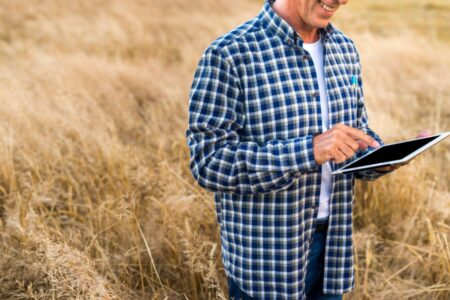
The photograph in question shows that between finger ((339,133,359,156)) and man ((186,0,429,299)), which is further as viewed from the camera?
man ((186,0,429,299))

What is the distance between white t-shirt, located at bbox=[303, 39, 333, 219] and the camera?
5.39ft

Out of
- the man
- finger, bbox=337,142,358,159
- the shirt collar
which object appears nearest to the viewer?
finger, bbox=337,142,358,159

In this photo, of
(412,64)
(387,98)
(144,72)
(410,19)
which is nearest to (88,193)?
(144,72)

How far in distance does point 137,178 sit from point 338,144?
141cm

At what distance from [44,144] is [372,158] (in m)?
2.81

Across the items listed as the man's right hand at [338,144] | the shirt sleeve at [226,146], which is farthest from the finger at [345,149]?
the shirt sleeve at [226,146]

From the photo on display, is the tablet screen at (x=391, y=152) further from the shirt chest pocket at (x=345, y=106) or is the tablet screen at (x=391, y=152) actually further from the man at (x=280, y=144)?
the shirt chest pocket at (x=345, y=106)

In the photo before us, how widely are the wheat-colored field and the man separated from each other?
0.28m

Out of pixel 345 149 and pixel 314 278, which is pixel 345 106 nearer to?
pixel 345 149

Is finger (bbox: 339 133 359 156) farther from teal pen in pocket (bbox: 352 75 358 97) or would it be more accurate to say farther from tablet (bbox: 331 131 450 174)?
teal pen in pocket (bbox: 352 75 358 97)

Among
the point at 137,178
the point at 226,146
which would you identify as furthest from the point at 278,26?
the point at 137,178

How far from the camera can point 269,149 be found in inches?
55.7

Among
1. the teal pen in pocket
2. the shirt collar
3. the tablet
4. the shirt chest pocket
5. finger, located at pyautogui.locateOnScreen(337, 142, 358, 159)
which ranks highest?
the shirt collar

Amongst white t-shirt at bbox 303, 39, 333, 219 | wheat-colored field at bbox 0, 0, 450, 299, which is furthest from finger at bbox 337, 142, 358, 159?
wheat-colored field at bbox 0, 0, 450, 299
